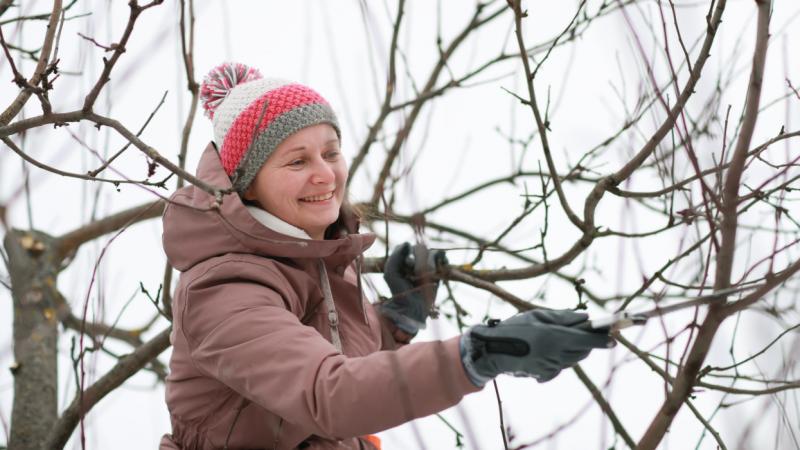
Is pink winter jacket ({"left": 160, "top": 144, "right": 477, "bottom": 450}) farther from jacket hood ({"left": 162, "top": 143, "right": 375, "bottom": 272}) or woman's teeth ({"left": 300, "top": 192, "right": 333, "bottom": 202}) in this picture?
woman's teeth ({"left": 300, "top": 192, "right": 333, "bottom": 202})

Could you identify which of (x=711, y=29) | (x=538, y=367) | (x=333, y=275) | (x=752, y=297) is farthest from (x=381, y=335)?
(x=752, y=297)

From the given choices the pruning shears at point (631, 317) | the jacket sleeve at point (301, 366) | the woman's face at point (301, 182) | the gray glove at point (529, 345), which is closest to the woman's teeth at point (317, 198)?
the woman's face at point (301, 182)

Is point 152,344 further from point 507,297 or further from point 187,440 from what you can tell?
point 507,297

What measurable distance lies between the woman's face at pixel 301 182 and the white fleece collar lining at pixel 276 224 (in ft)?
0.13

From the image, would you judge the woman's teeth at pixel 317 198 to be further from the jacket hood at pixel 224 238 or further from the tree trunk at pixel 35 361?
the tree trunk at pixel 35 361

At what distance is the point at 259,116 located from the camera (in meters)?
1.96

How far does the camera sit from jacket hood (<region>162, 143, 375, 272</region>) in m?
1.91

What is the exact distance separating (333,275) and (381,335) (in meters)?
0.35

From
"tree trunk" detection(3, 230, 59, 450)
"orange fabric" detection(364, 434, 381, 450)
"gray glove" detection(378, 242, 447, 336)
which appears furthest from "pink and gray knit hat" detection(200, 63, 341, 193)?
"tree trunk" detection(3, 230, 59, 450)

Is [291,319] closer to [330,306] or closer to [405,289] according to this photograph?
[330,306]

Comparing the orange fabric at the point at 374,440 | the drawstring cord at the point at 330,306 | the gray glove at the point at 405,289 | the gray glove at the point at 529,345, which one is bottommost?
the gray glove at the point at 529,345

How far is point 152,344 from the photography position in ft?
8.52

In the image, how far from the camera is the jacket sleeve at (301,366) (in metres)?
1.47

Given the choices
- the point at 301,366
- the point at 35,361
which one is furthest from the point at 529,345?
the point at 35,361
